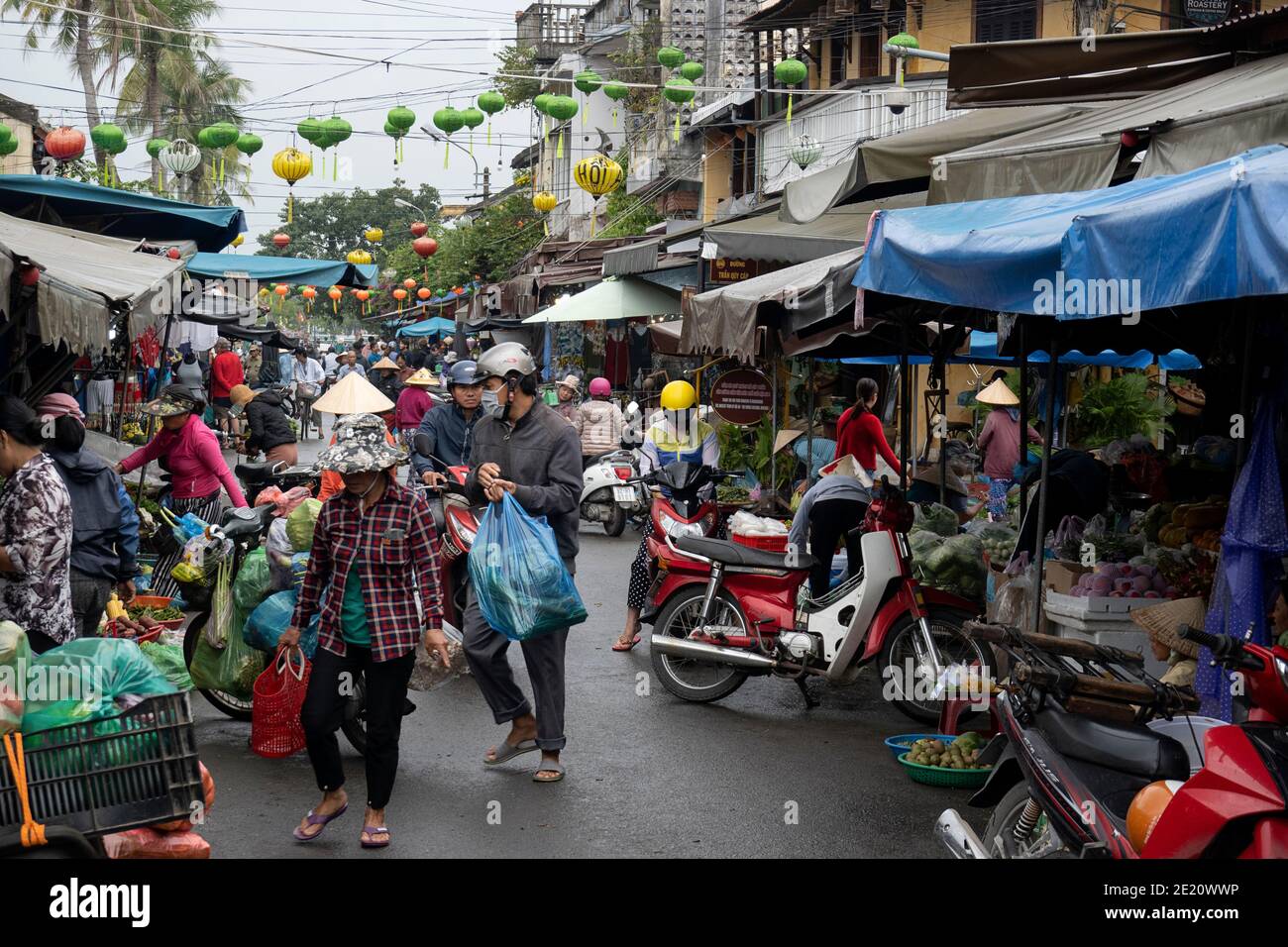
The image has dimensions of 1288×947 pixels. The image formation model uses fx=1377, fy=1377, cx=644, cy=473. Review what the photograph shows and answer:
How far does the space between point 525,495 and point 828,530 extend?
10.2ft

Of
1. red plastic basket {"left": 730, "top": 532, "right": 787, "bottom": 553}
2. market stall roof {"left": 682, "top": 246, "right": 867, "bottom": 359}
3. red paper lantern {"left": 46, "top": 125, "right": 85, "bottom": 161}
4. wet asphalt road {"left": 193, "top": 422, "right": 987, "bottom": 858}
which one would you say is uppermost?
red paper lantern {"left": 46, "top": 125, "right": 85, "bottom": 161}

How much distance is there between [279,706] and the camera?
6.75 meters

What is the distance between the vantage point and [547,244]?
115ft

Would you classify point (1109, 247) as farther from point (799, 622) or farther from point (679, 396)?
point (679, 396)

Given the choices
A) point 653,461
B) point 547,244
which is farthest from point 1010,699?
point 547,244

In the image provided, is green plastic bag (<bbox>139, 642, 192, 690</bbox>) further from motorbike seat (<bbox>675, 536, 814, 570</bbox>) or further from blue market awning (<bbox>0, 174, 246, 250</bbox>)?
blue market awning (<bbox>0, 174, 246, 250</bbox>)

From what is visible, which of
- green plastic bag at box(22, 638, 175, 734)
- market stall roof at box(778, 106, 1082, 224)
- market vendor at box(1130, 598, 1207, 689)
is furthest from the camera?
market stall roof at box(778, 106, 1082, 224)

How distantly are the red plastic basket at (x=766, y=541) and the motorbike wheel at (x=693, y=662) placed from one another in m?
1.27

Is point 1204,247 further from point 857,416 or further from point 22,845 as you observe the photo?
point 857,416

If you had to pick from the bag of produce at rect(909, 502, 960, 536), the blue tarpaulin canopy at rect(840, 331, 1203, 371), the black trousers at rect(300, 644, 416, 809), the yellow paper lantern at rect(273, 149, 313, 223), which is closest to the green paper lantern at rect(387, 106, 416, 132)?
the yellow paper lantern at rect(273, 149, 313, 223)

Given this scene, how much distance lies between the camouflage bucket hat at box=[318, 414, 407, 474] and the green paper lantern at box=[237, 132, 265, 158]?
53.5ft

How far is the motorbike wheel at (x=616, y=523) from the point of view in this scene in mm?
16953

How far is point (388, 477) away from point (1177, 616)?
379cm

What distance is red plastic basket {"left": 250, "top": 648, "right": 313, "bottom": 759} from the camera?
676cm
